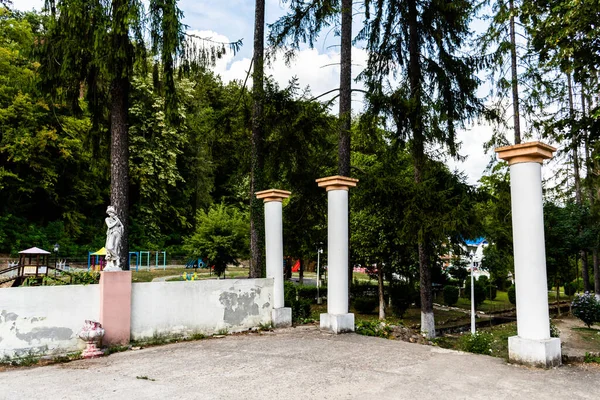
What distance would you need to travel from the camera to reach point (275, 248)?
8633 mm

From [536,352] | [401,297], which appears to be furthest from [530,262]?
[401,297]

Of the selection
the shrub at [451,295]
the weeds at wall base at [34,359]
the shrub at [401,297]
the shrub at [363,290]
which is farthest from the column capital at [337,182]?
the shrub at [451,295]

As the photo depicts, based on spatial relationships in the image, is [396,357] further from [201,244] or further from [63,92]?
[201,244]

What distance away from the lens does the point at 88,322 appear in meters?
6.36

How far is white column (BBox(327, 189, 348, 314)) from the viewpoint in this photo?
7961mm

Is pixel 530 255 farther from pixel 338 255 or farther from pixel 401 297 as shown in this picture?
pixel 401 297

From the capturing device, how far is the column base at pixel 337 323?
7.86m

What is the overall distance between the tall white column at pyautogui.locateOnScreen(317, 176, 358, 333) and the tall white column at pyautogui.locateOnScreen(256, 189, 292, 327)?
103cm

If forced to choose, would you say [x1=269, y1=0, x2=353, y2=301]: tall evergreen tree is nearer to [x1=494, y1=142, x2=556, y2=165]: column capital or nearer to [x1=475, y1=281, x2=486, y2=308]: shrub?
[x1=494, y1=142, x2=556, y2=165]: column capital

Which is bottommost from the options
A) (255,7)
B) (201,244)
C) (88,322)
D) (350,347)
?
(350,347)

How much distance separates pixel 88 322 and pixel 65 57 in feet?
18.9

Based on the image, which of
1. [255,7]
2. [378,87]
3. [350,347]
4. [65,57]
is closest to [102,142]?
[65,57]

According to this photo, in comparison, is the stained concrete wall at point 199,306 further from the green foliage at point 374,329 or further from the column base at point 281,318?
Result: the green foliage at point 374,329

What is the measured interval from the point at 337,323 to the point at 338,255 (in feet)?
4.16
